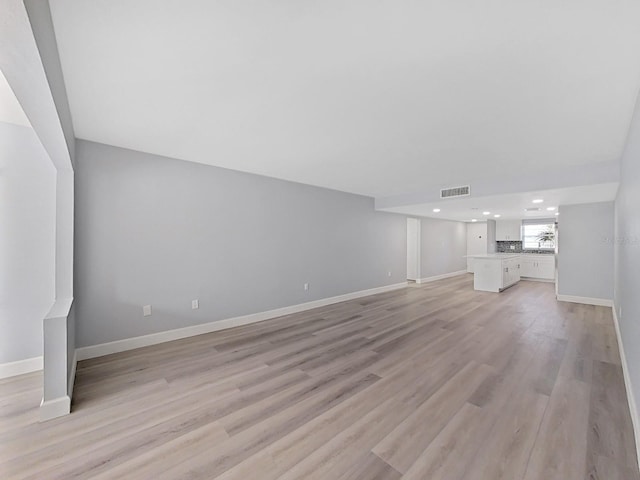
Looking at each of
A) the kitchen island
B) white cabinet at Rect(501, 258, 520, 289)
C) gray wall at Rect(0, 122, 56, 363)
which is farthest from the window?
gray wall at Rect(0, 122, 56, 363)

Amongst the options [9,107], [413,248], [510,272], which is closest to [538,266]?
[510,272]

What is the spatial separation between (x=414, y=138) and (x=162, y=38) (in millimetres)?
2308

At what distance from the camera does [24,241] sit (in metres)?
2.84

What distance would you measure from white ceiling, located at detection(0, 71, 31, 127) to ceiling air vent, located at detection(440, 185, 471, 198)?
18.4ft

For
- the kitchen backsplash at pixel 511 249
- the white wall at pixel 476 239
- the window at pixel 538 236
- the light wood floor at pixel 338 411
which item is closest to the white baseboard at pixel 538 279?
the kitchen backsplash at pixel 511 249

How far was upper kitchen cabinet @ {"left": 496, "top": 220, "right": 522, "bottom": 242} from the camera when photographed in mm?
9453

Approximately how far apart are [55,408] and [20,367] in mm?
1332

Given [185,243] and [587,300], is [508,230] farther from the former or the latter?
[185,243]

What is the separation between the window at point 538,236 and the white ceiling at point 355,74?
7314 millimetres

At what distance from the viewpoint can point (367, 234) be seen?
641 cm

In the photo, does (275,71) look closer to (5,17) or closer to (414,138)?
(5,17)

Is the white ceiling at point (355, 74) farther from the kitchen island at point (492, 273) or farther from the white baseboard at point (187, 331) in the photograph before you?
the kitchen island at point (492, 273)

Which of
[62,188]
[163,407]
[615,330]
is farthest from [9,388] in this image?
[615,330]

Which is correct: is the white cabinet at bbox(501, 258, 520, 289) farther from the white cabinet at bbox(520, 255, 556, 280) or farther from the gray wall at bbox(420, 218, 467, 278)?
the gray wall at bbox(420, 218, 467, 278)
